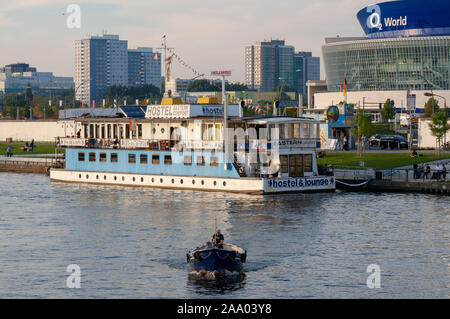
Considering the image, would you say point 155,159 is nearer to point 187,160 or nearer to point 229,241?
point 187,160

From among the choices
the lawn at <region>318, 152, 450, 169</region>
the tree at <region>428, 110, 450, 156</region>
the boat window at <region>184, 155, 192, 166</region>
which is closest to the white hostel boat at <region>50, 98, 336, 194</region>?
the boat window at <region>184, 155, 192, 166</region>

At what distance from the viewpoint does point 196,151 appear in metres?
77.8

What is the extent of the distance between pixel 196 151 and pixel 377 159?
94.1 feet

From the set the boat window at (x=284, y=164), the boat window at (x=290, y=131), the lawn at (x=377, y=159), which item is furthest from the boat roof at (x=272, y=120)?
the lawn at (x=377, y=159)

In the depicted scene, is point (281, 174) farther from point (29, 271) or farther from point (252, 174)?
point (29, 271)

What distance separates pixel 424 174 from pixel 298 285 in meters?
Result: 38.7

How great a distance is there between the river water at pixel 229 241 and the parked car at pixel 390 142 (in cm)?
4562

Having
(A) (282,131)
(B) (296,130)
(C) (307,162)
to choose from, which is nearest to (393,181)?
(C) (307,162)

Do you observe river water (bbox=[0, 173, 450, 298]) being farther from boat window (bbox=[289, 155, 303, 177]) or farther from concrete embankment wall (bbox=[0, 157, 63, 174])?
concrete embankment wall (bbox=[0, 157, 63, 174])

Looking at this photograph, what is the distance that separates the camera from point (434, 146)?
113m

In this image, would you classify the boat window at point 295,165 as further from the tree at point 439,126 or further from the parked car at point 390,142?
the parked car at point 390,142

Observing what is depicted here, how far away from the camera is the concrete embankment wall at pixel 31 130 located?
159375mm

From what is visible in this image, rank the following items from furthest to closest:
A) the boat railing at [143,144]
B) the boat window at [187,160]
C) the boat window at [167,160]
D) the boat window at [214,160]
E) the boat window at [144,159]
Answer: the boat window at [144,159] → the boat window at [167,160] → the boat window at [187,160] → the boat railing at [143,144] → the boat window at [214,160]
